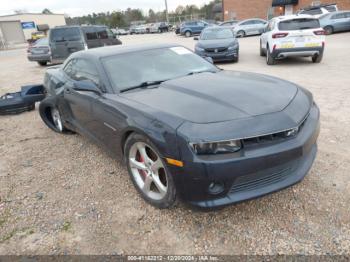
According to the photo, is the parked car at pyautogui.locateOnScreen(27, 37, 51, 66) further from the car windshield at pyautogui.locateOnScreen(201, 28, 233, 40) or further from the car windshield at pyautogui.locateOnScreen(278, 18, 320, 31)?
the car windshield at pyautogui.locateOnScreen(278, 18, 320, 31)

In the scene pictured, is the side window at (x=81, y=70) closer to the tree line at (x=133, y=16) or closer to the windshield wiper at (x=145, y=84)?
the windshield wiper at (x=145, y=84)

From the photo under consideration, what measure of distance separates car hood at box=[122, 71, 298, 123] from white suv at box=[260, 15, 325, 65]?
6.71 meters

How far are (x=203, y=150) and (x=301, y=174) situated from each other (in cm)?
96

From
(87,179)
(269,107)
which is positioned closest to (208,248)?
(269,107)

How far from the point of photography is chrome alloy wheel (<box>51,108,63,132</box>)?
187 inches

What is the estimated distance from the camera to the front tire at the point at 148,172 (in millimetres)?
2488

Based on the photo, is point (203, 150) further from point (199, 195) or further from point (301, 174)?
point (301, 174)

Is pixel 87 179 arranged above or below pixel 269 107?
below

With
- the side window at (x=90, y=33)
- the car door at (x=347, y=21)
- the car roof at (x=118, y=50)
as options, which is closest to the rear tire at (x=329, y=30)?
the car door at (x=347, y=21)

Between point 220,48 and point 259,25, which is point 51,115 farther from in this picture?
point 259,25

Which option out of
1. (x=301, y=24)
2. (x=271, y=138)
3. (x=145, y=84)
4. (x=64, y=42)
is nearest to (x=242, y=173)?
(x=271, y=138)

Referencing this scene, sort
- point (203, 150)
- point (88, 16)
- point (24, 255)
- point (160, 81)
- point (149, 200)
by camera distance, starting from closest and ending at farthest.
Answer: point (203, 150) → point (24, 255) → point (149, 200) → point (160, 81) → point (88, 16)

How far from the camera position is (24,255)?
92.6 inches

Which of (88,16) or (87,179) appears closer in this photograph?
(87,179)
